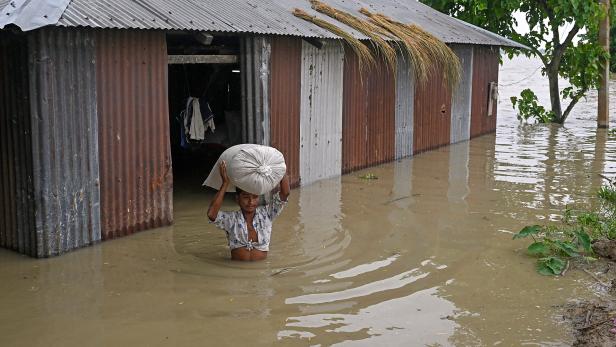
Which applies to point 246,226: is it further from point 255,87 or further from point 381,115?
point 381,115

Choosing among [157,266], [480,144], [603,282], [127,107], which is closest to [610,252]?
[603,282]

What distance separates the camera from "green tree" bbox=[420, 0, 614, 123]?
1889 centimetres

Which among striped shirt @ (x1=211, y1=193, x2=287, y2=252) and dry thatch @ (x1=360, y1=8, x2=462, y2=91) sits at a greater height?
dry thatch @ (x1=360, y1=8, x2=462, y2=91)

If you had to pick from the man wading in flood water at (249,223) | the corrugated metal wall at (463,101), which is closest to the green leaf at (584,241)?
the man wading in flood water at (249,223)

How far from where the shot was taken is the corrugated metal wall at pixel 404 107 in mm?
13281

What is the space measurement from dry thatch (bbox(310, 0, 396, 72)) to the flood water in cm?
256

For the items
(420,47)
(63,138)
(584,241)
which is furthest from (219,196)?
(420,47)

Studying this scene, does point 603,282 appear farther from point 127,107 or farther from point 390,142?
point 390,142

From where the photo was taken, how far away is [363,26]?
11.3 meters

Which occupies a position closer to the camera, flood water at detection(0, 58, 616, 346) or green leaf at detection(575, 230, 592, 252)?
flood water at detection(0, 58, 616, 346)

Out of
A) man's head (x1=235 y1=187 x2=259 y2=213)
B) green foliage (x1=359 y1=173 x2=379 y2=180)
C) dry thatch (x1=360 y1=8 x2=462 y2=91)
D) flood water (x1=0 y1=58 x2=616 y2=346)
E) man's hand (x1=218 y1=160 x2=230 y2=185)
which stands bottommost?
flood water (x1=0 y1=58 x2=616 y2=346)

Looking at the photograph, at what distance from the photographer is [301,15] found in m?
10.4

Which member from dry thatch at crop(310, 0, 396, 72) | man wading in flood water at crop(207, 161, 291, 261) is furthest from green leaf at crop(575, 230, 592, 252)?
dry thatch at crop(310, 0, 396, 72)

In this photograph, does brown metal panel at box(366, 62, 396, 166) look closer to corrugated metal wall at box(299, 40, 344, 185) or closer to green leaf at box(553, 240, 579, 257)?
corrugated metal wall at box(299, 40, 344, 185)
